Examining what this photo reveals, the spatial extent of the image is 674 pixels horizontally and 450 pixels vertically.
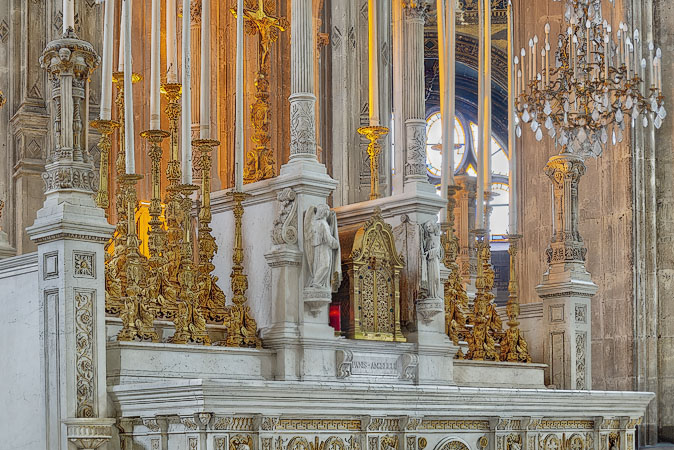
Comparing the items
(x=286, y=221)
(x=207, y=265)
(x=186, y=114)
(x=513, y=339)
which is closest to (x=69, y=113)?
(x=186, y=114)

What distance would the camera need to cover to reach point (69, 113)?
943 cm

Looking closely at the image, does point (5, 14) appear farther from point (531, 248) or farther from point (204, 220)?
point (531, 248)

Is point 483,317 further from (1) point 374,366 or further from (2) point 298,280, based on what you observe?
(2) point 298,280

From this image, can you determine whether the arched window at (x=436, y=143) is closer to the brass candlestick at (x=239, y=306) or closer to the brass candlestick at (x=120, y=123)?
the brass candlestick at (x=120, y=123)

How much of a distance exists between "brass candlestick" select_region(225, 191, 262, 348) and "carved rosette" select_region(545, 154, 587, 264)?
4.16 meters

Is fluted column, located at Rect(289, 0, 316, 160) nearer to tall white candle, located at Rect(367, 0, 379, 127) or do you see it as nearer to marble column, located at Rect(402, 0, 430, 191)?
tall white candle, located at Rect(367, 0, 379, 127)

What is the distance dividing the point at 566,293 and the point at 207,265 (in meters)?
4.40

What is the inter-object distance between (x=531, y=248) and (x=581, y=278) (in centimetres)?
319

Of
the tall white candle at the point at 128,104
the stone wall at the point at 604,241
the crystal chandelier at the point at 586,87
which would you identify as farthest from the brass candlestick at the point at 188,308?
the stone wall at the point at 604,241

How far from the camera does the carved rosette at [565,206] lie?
45.1ft

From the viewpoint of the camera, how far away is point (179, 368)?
32.7ft

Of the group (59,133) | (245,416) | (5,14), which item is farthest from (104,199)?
(5,14)

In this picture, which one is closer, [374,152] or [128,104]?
[128,104]

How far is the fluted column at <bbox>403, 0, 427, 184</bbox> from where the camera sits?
12000mm
